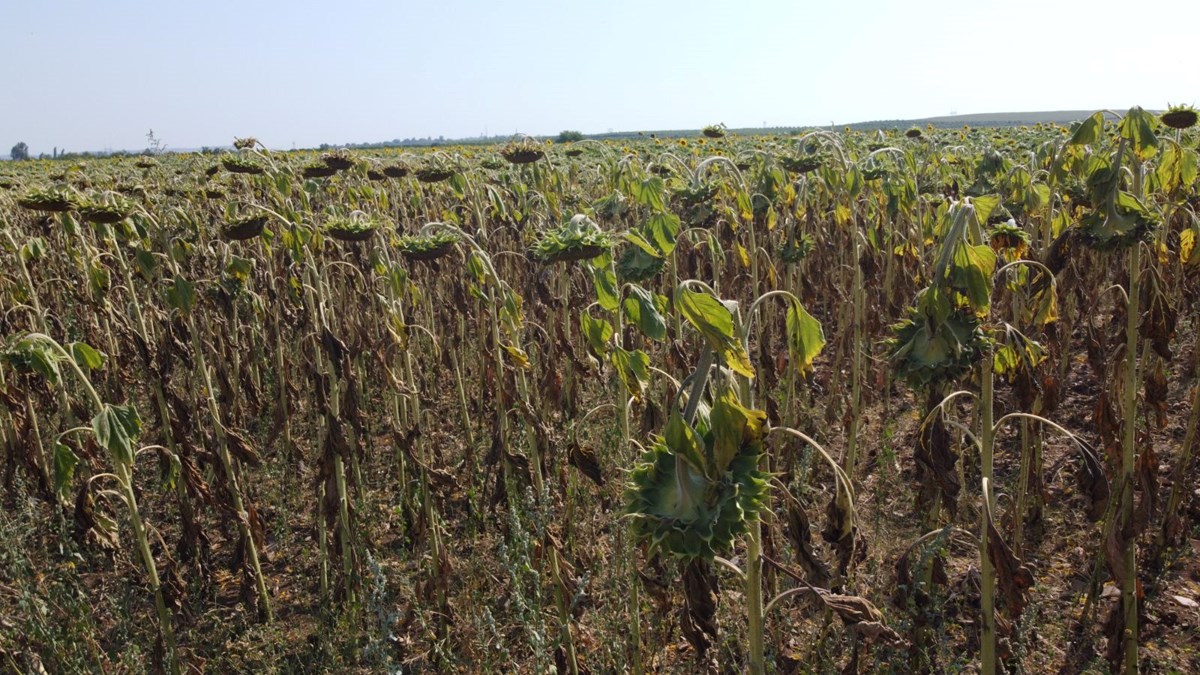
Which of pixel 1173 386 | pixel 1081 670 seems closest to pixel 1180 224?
pixel 1173 386

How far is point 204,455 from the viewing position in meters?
3.19

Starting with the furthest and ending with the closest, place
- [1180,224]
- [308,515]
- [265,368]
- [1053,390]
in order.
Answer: [1180,224]
[265,368]
[308,515]
[1053,390]

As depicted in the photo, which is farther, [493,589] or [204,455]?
[493,589]

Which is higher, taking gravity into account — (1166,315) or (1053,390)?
(1166,315)

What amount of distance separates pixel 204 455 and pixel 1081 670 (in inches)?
131

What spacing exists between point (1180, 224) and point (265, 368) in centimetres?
741

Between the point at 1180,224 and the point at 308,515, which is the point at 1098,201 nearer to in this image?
the point at 308,515

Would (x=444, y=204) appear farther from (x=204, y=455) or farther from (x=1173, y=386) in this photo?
(x=1173, y=386)

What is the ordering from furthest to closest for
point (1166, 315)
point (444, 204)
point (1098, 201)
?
1. point (444, 204)
2. point (1166, 315)
3. point (1098, 201)

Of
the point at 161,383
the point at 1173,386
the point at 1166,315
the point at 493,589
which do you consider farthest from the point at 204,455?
the point at 1173,386

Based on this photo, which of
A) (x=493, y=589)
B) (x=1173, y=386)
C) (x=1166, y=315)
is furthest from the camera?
(x=1173, y=386)

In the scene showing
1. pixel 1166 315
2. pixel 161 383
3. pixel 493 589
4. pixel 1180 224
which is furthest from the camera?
pixel 1180 224

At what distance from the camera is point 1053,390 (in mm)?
3068

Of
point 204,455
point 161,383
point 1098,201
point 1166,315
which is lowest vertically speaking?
point 204,455
